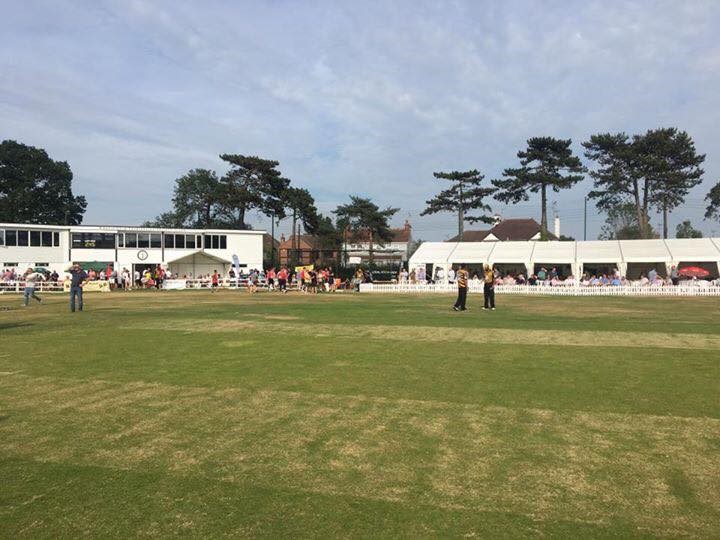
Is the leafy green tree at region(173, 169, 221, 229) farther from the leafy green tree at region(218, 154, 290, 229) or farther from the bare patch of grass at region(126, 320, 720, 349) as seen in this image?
the bare patch of grass at region(126, 320, 720, 349)

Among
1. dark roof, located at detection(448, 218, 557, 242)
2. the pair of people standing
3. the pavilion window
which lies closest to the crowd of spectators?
the pair of people standing

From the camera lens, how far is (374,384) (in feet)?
25.9

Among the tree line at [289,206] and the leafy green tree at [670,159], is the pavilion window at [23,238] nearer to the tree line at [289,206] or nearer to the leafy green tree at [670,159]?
the tree line at [289,206]

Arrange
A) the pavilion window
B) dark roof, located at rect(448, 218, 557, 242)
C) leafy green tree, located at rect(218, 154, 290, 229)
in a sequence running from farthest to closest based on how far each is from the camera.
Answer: dark roof, located at rect(448, 218, 557, 242) → leafy green tree, located at rect(218, 154, 290, 229) → the pavilion window

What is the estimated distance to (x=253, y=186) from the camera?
63594 millimetres

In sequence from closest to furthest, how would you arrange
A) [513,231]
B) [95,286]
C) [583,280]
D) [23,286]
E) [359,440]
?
[359,440] → [583,280] → [95,286] → [23,286] → [513,231]

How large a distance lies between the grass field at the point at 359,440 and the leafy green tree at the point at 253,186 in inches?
2082

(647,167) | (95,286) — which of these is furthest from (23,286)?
(647,167)

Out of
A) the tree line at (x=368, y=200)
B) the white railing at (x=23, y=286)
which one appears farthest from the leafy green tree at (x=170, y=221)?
the white railing at (x=23, y=286)

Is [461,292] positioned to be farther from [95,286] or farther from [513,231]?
[513,231]

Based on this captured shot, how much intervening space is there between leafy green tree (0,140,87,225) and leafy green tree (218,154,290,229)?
30.0 metres

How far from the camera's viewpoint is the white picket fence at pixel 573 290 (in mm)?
31891

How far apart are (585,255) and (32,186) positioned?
71291 millimetres

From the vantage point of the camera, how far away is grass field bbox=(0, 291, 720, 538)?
12.7ft
